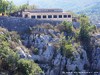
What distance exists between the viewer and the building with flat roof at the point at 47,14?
337 ft

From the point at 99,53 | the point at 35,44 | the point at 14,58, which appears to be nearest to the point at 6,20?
the point at 35,44

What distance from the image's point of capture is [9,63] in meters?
82.3

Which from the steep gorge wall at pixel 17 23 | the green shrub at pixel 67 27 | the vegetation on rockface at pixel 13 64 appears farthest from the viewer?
the green shrub at pixel 67 27

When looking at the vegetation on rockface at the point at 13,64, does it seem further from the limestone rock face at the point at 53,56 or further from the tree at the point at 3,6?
the tree at the point at 3,6

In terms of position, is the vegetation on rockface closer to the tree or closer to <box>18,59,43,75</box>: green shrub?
<box>18,59,43,75</box>: green shrub

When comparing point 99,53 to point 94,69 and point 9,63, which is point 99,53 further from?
point 9,63

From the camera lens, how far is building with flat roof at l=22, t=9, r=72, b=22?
102688mm

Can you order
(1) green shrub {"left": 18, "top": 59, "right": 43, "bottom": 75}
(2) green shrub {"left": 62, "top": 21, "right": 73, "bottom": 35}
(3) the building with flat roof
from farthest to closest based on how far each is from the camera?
1. (3) the building with flat roof
2. (2) green shrub {"left": 62, "top": 21, "right": 73, "bottom": 35}
3. (1) green shrub {"left": 18, "top": 59, "right": 43, "bottom": 75}

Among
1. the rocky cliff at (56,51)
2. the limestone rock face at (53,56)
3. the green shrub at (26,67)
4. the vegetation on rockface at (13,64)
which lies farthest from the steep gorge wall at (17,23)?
the green shrub at (26,67)

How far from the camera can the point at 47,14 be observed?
10375 cm

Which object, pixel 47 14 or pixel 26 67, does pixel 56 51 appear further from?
pixel 47 14

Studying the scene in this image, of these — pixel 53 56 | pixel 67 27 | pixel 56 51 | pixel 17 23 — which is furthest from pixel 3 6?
pixel 53 56

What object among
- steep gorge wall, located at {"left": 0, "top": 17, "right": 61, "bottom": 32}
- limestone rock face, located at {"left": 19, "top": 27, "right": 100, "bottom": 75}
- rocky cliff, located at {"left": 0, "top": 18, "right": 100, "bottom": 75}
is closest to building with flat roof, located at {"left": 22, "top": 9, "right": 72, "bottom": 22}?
steep gorge wall, located at {"left": 0, "top": 17, "right": 61, "bottom": 32}

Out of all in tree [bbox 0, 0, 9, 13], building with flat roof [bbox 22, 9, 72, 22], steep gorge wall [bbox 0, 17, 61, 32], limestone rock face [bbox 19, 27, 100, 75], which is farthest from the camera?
tree [bbox 0, 0, 9, 13]
